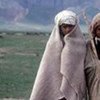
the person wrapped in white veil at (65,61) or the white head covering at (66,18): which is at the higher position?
the white head covering at (66,18)

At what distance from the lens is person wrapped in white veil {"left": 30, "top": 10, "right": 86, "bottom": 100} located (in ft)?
13.0

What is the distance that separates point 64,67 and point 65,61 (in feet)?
0.18

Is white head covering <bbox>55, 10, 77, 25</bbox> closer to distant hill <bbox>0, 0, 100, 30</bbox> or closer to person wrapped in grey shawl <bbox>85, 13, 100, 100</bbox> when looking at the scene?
person wrapped in grey shawl <bbox>85, 13, 100, 100</bbox>

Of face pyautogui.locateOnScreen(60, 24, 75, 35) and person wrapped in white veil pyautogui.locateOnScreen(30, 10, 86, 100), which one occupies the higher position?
face pyautogui.locateOnScreen(60, 24, 75, 35)

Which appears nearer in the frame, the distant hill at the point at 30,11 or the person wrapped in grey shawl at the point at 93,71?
the person wrapped in grey shawl at the point at 93,71

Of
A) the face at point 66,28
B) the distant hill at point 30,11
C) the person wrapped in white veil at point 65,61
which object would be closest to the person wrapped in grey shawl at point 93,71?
the person wrapped in white veil at point 65,61

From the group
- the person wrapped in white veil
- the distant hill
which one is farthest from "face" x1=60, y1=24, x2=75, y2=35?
the distant hill

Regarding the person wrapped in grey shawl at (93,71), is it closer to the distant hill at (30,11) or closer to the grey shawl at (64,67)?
the grey shawl at (64,67)

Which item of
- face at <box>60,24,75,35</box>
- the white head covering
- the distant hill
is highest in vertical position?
the white head covering

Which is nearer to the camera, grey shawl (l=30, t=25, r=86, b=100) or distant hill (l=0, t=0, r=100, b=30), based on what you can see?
grey shawl (l=30, t=25, r=86, b=100)

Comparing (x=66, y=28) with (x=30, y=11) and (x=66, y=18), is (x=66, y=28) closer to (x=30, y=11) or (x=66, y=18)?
(x=66, y=18)

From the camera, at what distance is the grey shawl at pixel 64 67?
3.97 metres

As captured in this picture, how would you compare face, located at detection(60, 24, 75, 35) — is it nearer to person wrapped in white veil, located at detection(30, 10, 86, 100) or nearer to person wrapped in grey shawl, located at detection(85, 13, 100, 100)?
person wrapped in white veil, located at detection(30, 10, 86, 100)

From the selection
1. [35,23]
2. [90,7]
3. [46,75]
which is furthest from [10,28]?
[46,75]
